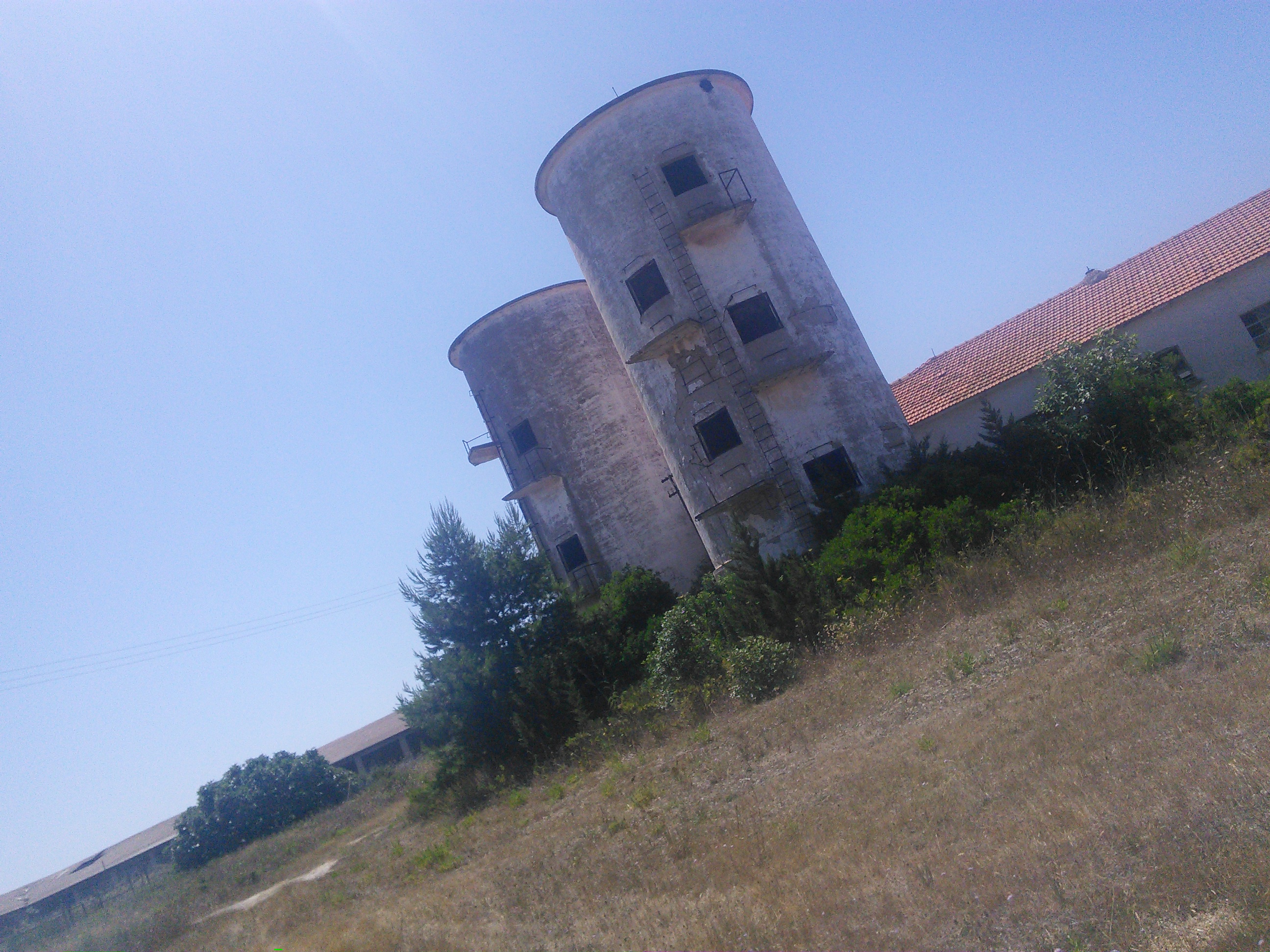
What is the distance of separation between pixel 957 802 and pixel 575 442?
20640mm

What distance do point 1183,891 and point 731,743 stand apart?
743 cm

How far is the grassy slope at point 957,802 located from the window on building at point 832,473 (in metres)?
5.60

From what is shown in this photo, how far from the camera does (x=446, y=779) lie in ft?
59.5

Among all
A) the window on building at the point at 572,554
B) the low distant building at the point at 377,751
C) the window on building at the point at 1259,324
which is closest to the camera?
the window on building at the point at 1259,324

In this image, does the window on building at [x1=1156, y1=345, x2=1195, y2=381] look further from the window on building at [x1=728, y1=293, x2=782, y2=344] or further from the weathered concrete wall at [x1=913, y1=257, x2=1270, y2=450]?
the window on building at [x1=728, y1=293, x2=782, y2=344]

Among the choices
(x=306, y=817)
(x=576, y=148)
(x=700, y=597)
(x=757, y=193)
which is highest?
Answer: (x=576, y=148)

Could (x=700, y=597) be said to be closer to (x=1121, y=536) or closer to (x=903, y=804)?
(x=1121, y=536)

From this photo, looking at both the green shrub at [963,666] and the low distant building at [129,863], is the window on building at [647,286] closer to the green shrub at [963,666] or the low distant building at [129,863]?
the green shrub at [963,666]

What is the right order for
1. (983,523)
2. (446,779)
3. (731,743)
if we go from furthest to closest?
(446,779) → (983,523) → (731,743)

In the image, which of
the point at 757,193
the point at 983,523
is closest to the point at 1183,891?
the point at 983,523

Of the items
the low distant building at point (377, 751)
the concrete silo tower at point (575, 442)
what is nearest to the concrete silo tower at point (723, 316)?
the concrete silo tower at point (575, 442)

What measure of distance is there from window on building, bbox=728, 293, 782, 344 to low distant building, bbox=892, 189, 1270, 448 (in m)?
6.46

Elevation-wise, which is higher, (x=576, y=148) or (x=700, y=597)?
(x=576, y=148)

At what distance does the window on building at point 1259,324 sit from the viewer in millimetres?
18828
